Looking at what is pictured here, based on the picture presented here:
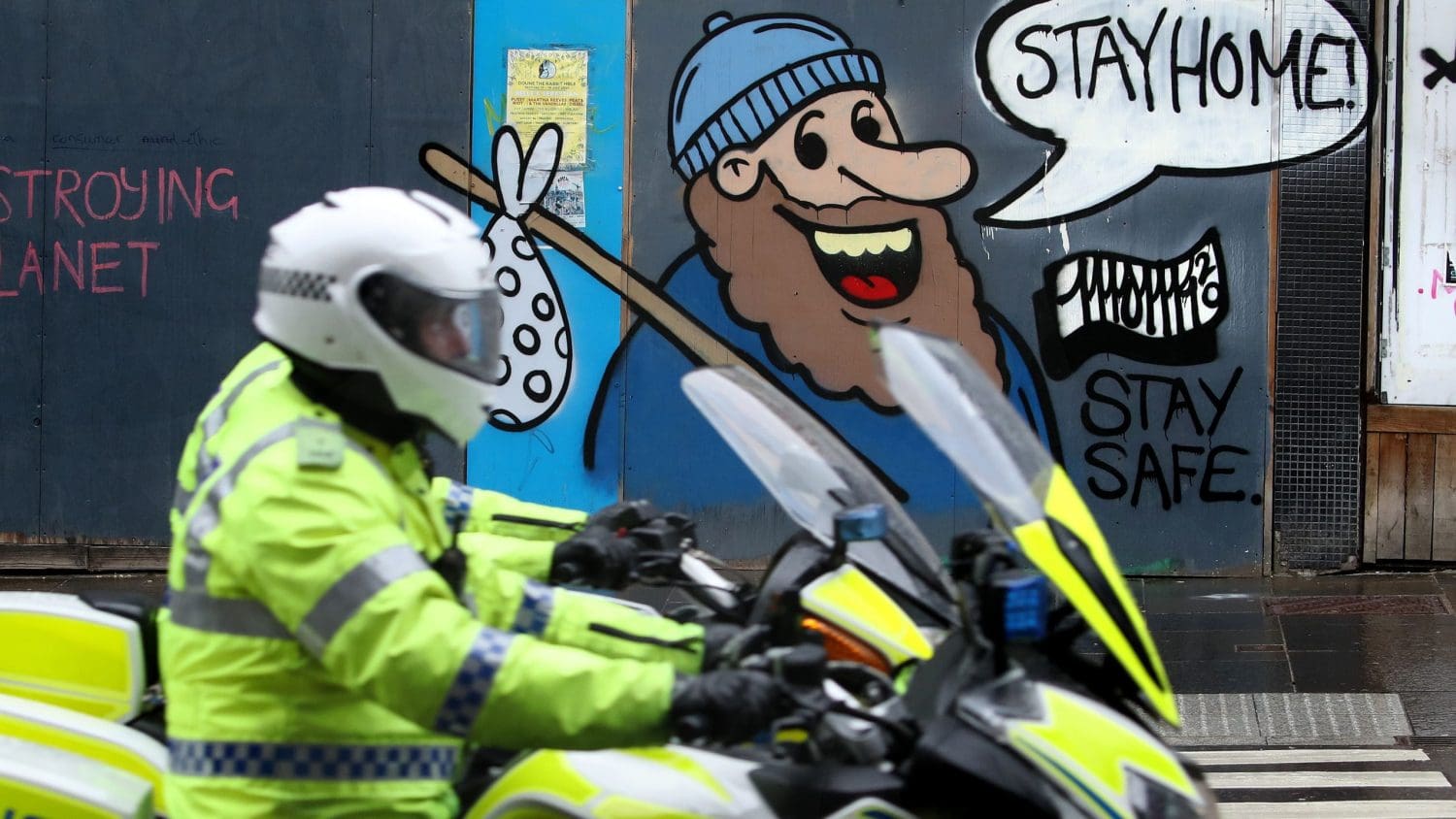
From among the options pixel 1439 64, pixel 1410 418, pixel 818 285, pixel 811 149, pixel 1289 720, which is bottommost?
pixel 1289 720

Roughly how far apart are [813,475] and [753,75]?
6.23 meters

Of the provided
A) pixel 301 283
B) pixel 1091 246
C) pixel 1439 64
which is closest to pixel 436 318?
pixel 301 283

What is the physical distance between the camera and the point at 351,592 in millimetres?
2143

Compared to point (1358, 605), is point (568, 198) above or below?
above

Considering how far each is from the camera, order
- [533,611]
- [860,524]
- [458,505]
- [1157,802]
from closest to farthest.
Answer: [1157,802]
[860,524]
[533,611]
[458,505]

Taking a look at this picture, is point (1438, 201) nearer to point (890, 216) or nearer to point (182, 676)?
point (890, 216)

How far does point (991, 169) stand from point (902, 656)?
256 inches

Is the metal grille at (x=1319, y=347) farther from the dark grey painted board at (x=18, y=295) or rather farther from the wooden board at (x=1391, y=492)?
the dark grey painted board at (x=18, y=295)

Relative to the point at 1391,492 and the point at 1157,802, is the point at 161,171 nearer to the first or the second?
the point at 1391,492

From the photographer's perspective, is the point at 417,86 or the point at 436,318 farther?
the point at 417,86

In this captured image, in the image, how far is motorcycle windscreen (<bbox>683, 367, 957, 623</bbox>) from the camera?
122 inches

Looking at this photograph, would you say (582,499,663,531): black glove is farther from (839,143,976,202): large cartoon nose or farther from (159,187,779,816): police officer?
(839,143,976,202): large cartoon nose

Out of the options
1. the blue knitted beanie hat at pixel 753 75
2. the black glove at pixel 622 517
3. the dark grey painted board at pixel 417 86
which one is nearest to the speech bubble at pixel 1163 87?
the blue knitted beanie hat at pixel 753 75

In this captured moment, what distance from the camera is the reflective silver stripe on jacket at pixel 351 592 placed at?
2139mm
